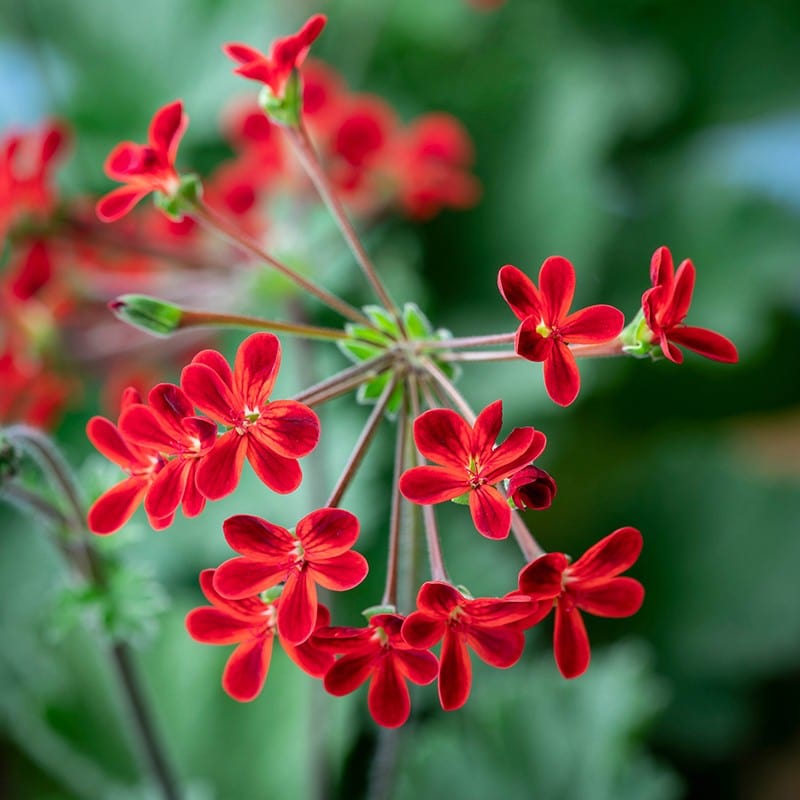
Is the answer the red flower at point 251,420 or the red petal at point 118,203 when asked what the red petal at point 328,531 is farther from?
the red petal at point 118,203

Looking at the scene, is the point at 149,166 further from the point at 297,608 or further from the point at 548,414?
the point at 548,414

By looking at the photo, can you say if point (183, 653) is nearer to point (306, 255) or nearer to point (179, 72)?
point (306, 255)

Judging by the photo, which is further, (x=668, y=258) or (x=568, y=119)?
(x=568, y=119)

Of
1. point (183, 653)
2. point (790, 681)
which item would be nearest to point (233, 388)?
point (183, 653)

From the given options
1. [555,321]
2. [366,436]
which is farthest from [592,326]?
[366,436]

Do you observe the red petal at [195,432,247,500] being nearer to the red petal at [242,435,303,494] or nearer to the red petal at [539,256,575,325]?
Result: the red petal at [242,435,303,494]

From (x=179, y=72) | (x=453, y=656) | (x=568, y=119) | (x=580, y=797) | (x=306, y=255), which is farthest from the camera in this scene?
(x=179, y=72)

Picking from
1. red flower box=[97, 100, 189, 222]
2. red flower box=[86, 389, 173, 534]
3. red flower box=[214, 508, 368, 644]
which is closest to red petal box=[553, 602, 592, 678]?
red flower box=[214, 508, 368, 644]
